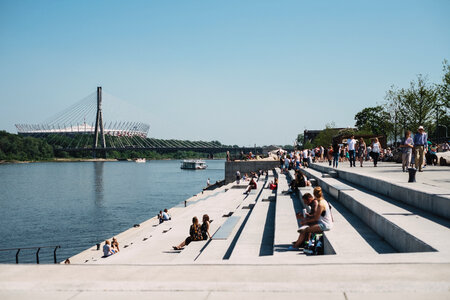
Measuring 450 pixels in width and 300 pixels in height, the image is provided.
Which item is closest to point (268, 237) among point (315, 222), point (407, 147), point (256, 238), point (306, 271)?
point (256, 238)

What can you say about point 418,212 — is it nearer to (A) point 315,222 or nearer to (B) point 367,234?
(B) point 367,234

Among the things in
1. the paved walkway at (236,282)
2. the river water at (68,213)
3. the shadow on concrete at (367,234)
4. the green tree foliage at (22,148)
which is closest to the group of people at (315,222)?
the shadow on concrete at (367,234)

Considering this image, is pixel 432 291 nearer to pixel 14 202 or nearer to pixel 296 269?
pixel 296 269

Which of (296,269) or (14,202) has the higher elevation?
(296,269)

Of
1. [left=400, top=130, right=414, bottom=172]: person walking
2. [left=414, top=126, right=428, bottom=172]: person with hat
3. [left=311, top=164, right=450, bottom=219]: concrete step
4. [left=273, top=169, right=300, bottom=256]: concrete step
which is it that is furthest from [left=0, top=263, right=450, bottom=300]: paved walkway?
[left=414, top=126, right=428, bottom=172]: person with hat

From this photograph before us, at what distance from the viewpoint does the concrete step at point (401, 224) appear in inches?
222

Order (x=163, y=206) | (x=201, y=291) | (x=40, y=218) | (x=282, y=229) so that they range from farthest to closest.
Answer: (x=163, y=206) → (x=40, y=218) → (x=282, y=229) → (x=201, y=291)

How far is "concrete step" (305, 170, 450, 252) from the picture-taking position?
222 inches

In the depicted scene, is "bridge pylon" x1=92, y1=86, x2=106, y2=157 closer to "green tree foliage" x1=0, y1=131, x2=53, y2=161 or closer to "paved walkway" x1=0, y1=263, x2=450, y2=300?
"green tree foliage" x1=0, y1=131, x2=53, y2=161

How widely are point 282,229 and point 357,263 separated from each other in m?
3.83

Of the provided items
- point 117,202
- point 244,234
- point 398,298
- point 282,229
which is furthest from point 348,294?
point 117,202

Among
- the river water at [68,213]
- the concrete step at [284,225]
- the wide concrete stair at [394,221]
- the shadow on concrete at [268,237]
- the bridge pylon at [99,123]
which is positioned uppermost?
the bridge pylon at [99,123]

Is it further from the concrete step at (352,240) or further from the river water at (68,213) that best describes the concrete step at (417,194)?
the river water at (68,213)

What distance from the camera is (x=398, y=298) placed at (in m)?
4.15
